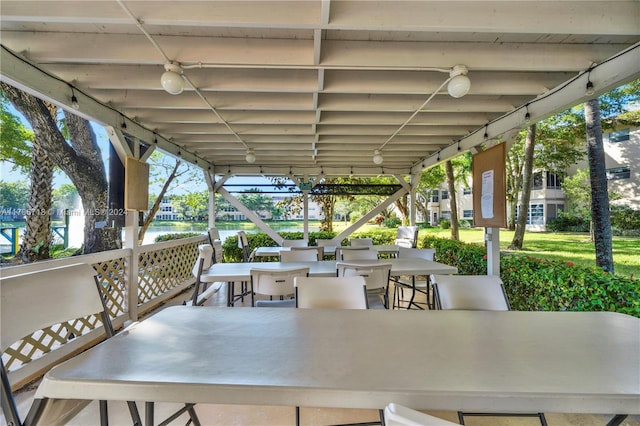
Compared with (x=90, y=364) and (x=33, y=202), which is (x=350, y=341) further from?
(x=33, y=202)

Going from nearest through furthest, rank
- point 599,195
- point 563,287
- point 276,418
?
point 276,418, point 563,287, point 599,195

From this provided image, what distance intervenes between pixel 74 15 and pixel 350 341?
8.79 ft

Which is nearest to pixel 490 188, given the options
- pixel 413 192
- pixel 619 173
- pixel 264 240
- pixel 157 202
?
pixel 413 192

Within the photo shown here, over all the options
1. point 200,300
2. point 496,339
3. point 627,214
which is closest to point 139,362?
point 496,339

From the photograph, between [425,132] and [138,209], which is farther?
[425,132]

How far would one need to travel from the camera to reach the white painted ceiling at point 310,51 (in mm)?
1932

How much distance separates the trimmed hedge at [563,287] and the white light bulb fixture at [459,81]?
2.09 meters

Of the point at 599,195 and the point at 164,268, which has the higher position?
the point at 599,195

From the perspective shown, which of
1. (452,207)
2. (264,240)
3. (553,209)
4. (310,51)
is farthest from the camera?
(553,209)

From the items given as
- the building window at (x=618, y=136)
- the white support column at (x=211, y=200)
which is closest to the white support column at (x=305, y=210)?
the white support column at (x=211, y=200)

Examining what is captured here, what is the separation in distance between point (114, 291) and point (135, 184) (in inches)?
54.6

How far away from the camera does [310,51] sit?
2.43 meters

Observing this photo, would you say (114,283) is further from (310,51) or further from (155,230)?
(155,230)

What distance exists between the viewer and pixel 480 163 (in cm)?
398
